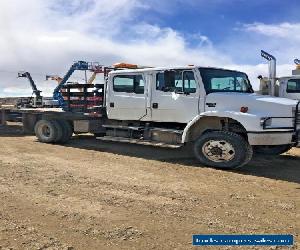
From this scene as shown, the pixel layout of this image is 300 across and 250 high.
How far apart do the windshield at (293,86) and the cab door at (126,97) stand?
5582mm

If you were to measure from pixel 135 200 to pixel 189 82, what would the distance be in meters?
3.98

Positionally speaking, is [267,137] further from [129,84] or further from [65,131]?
[65,131]

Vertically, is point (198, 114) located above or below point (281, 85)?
below

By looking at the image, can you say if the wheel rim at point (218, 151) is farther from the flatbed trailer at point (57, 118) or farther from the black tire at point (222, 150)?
the flatbed trailer at point (57, 118)

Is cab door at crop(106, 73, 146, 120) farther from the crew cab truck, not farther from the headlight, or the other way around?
the headlight

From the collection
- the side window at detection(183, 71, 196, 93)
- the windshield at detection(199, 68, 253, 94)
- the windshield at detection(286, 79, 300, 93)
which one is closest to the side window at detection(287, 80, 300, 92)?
the windshield at detection(286, 79, 300, 93)

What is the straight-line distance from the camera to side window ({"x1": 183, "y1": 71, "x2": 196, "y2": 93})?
376 inches

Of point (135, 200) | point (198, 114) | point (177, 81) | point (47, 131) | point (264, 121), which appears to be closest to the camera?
point (135, 200)

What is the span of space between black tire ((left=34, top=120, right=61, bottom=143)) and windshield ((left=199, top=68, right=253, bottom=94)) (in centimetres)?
498

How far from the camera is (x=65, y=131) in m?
12.6

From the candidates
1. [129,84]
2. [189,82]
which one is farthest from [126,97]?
[189,82]

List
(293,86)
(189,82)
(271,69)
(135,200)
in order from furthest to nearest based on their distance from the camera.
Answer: (271,69) → (293,86) → (189,82) → (135,200)

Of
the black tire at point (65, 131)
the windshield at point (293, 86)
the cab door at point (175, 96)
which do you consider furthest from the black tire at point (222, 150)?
the windshield at point (293, 86)

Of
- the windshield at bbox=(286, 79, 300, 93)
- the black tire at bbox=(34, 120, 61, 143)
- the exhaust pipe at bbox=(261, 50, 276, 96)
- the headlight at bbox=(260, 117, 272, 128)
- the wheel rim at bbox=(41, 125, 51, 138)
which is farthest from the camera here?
the exhaust pipe at bbox=(261, 50, 276, 96)
